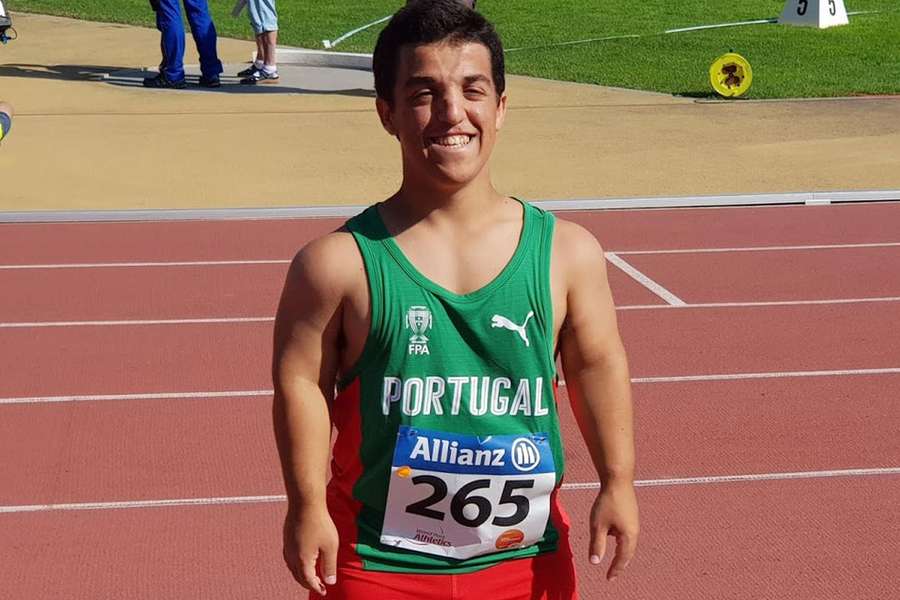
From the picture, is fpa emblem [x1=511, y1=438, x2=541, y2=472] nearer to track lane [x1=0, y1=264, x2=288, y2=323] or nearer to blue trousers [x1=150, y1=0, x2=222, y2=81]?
track lane [x1=0, y1=264, x2=288, y2=323]

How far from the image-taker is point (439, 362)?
98.7 inches

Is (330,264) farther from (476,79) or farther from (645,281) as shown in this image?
(645,281)

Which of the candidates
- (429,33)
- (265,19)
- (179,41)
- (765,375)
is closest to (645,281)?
(765,375)

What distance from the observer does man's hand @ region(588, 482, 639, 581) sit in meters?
2.64

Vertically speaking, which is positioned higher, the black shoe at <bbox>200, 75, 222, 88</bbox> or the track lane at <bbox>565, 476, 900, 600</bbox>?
the track lane at <bbox>565, 476, 900, 600</bbox>

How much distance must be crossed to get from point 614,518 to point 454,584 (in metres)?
0.30

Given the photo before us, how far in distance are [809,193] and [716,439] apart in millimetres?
5326

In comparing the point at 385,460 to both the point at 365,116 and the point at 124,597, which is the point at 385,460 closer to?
the point at 124,597

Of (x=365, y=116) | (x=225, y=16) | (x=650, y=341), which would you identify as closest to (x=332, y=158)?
(x=365, y=116)

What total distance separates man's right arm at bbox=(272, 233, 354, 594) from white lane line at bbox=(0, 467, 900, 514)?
2.71 meters

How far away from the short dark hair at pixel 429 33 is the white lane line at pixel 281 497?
9.50 ft

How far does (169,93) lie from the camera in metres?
16.0

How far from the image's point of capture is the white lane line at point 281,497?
5254mm

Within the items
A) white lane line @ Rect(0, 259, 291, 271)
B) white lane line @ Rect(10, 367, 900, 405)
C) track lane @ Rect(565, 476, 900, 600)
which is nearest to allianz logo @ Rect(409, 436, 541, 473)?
track lane @ Rect(565, 476, 900, 600)
